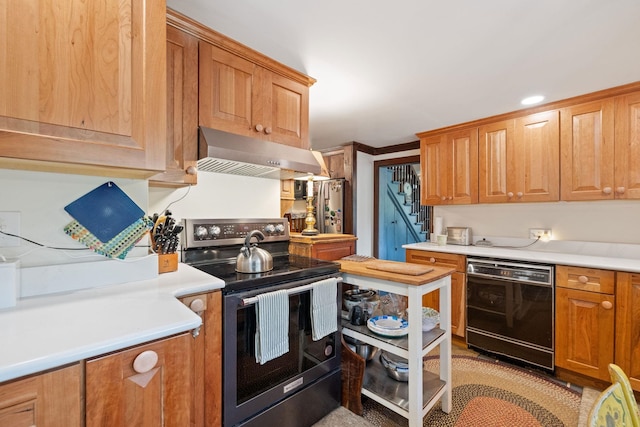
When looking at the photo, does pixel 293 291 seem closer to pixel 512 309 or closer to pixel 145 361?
pixel 145 361

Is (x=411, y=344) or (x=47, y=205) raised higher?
(x=47, y=205)

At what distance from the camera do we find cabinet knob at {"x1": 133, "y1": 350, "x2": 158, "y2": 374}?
77cm

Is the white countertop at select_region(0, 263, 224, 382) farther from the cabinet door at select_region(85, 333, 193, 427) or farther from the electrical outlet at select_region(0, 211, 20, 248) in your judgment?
the electrical outlet at select_region(0, 211, 20, 248)

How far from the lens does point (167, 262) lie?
4.83 ft

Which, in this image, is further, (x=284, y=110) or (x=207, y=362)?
(x=284, y=110)

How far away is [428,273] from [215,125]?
5.00 ft

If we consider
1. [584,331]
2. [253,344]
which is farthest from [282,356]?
[584,331]

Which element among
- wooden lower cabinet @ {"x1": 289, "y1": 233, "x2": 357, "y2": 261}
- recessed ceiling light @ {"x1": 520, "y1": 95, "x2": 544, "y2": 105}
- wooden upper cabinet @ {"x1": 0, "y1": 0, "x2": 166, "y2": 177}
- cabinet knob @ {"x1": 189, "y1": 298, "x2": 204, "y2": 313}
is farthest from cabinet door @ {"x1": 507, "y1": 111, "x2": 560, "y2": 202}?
wooden upper cabinet @ {"x1": 0, "y1": 0, "x2": 166, "y2": 177}

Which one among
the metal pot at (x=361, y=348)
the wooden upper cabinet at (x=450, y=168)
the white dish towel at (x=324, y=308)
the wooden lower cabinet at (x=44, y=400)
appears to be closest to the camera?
the wooden lower cabinet at (x=44, y=400)

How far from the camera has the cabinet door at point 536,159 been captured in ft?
8.14

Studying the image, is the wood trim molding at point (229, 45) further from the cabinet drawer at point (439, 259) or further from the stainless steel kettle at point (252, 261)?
the cabinet drawer at point (439, 259)

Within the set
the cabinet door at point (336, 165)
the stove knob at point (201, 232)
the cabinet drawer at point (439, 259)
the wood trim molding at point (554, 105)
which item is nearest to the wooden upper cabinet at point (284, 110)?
the stove knob at point (201, 232)

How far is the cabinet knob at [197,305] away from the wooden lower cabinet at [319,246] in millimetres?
1116

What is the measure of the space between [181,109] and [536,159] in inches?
115
